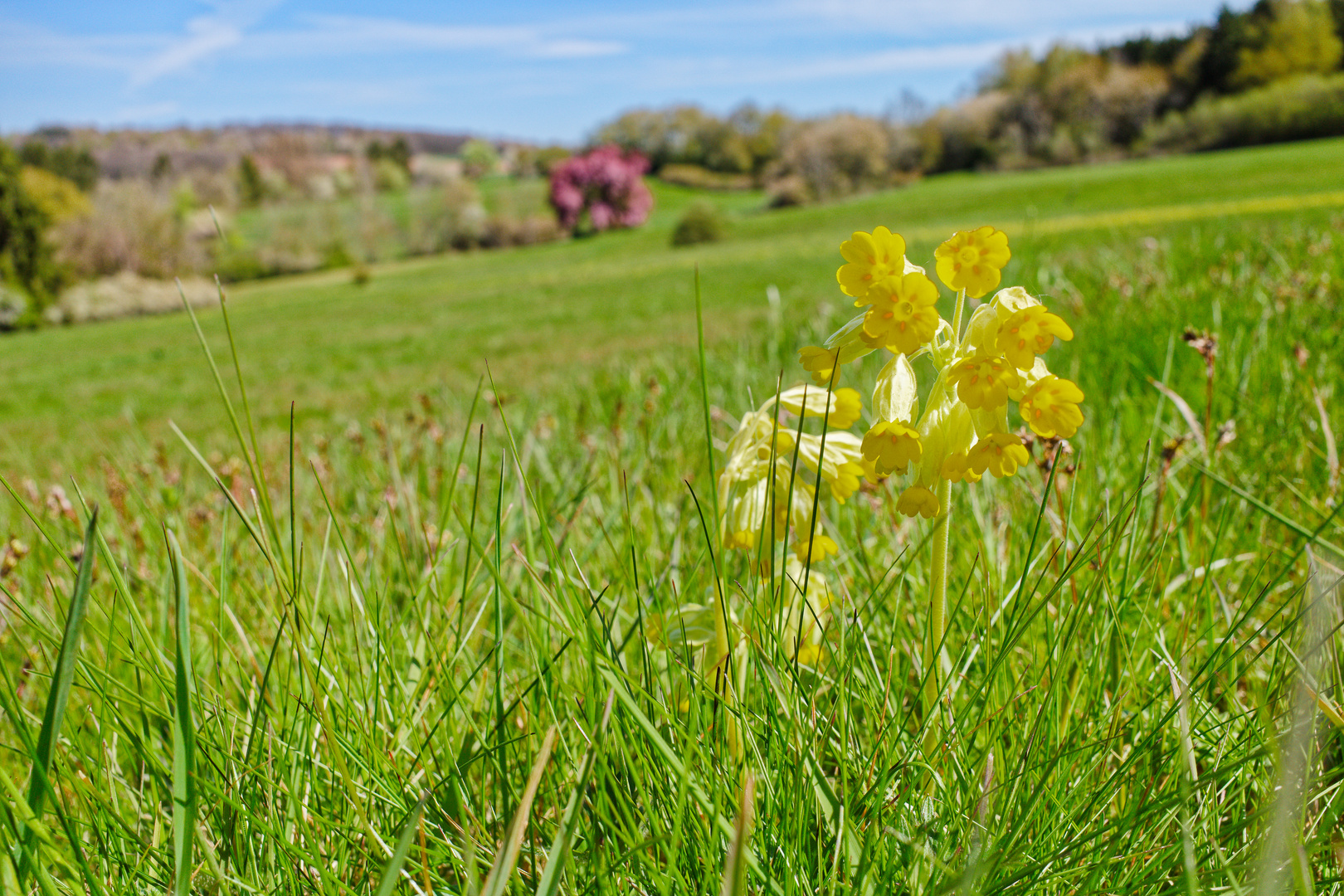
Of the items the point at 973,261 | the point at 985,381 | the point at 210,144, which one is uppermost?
the point at 210,144

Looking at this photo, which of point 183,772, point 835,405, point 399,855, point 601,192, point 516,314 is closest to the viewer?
point 399,855

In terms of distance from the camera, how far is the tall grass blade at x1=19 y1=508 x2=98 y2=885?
1.56 ft

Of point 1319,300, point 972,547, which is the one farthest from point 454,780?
point 1319,300

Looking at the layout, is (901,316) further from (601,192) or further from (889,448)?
(601,192)

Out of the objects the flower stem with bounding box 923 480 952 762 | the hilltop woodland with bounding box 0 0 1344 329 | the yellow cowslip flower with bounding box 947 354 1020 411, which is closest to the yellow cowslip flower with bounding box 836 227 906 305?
the yellow cowslip flower with bounding box 947 354 1020 411

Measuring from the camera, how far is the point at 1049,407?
854 millimetres

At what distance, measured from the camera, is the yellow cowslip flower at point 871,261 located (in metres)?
0.86

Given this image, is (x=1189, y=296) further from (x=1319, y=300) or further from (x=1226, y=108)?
(x=1226, y=108)

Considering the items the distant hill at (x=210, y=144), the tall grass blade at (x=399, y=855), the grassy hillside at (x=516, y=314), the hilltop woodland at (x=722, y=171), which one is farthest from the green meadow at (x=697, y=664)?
the distant hill at (x=210, y=144)

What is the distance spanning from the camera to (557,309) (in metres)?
14.1

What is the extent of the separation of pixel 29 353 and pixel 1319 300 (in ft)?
71.7

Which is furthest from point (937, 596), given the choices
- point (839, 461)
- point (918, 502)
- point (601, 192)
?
point (601, 192)

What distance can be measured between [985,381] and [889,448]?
119mm

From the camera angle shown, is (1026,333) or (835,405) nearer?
(1026,333)
